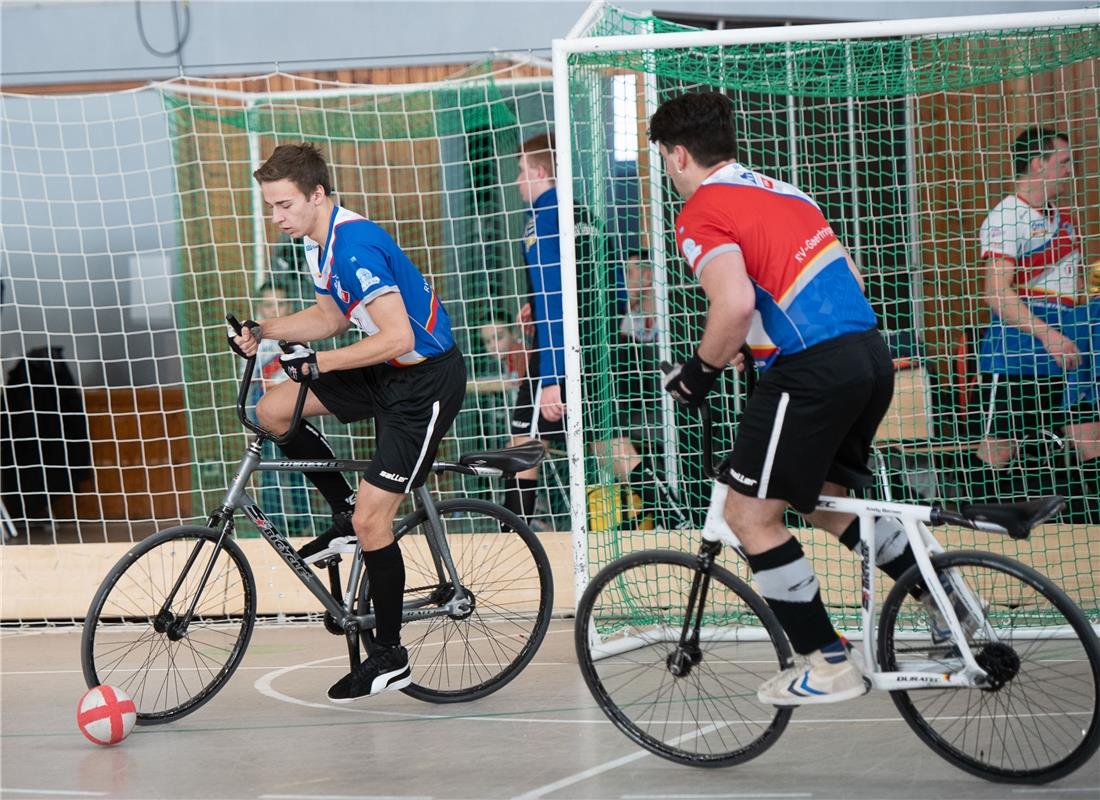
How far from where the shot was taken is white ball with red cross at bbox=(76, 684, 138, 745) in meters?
3.89

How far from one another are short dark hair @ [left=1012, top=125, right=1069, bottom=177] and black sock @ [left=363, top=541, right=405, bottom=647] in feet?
9.84

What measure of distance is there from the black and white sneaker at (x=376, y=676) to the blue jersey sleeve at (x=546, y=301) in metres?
2.13

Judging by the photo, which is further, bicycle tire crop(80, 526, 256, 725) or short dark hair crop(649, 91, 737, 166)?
bicycle tire crop(80, 526, 256, 725)

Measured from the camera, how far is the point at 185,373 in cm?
777

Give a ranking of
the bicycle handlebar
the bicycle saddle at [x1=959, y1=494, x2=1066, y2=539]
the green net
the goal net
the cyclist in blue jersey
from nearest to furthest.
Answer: the bicycle saddle at [x1=959, y1=494, x2=1066, y2=539]
the bicycle handlebar
the green net
the cyclist in blue jersey
the goal net

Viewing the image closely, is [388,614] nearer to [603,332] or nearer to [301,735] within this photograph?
[301,735]

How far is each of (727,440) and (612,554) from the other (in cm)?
112

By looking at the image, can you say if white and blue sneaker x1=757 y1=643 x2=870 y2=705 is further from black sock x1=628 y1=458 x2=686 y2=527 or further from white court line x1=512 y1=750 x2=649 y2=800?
black sock x1=628 y1=458 x2=686 y2=527

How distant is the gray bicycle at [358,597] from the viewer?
4113 mm

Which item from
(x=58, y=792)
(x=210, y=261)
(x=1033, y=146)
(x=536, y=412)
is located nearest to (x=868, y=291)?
(x=1033, y=146)

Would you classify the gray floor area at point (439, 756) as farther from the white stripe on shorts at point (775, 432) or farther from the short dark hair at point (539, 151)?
A: the short dark hair at point (539, 151)

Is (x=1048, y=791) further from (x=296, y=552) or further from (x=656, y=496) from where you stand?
(x=656, y=496)

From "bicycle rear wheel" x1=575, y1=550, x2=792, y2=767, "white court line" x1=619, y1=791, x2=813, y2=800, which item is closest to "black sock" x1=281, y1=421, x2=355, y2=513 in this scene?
"bicycle rear wheel" x1=575, y1=550, x2=792, y2=767

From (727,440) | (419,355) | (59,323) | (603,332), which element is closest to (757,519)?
(419,355)
